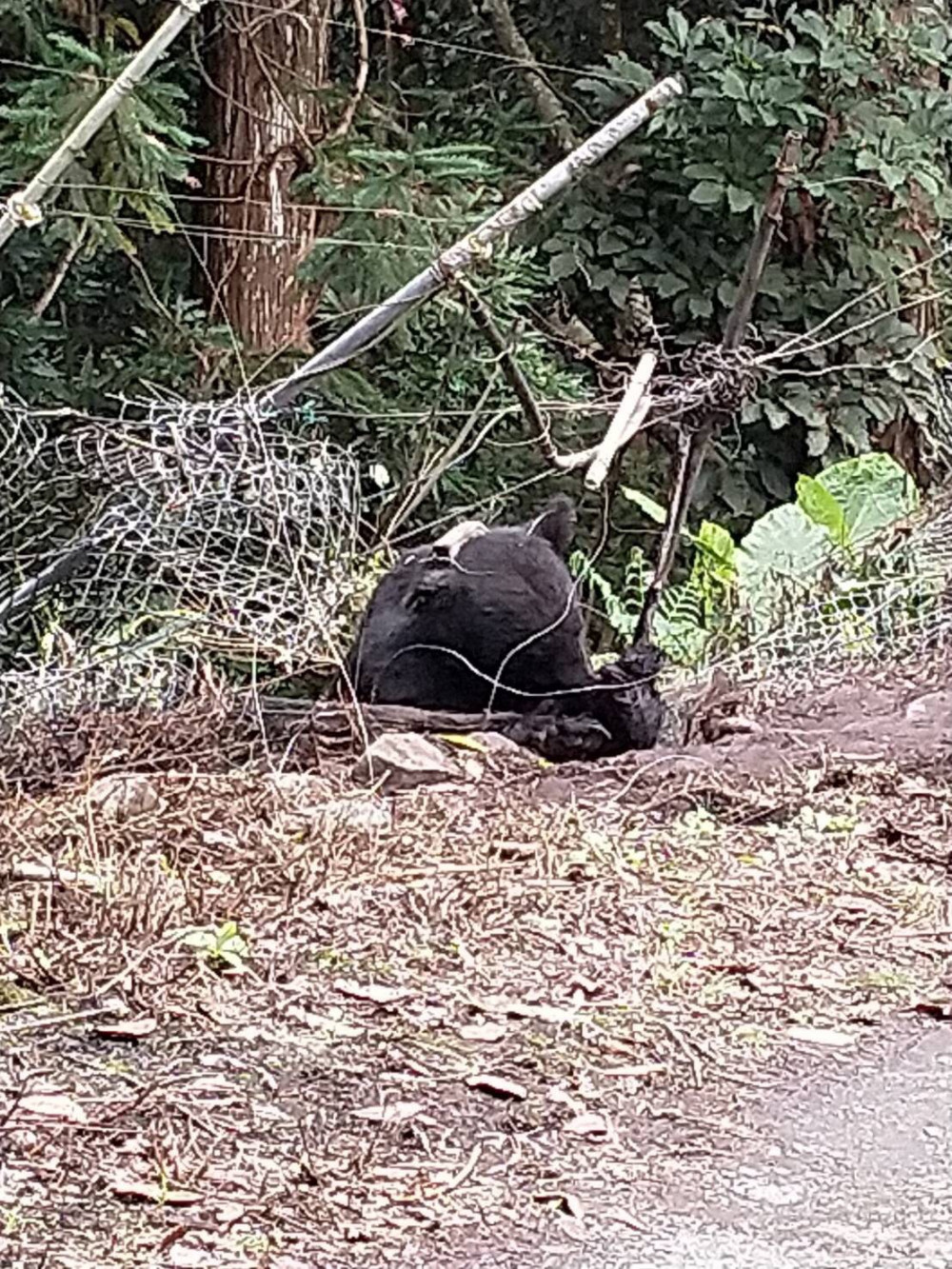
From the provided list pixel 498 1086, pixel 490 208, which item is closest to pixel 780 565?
pixel 490 208

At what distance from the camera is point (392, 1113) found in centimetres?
233

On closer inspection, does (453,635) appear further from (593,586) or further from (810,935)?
(593,586)

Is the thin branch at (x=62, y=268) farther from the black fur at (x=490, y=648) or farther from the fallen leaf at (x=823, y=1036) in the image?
the fallen leaf at (x=823, y=1036)

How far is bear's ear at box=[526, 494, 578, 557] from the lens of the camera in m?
5.39

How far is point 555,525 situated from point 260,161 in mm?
3582

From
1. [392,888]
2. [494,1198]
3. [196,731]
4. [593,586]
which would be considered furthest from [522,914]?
[593,586]

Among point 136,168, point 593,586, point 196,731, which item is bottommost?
point 593,586

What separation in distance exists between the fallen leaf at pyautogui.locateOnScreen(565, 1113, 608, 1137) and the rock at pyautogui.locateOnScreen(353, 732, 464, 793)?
1801 millimetres

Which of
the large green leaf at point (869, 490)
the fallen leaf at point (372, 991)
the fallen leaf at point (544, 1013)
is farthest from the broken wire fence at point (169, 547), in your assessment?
the large green leaf at point (869, 490)

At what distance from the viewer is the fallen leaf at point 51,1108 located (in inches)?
88.0

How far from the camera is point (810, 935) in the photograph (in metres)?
3.13

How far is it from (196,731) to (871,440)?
6339 millimetres

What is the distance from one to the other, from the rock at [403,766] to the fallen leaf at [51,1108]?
184 centimetres

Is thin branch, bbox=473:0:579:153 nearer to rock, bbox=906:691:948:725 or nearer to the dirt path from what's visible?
rock, bbox=906:691:948:725
